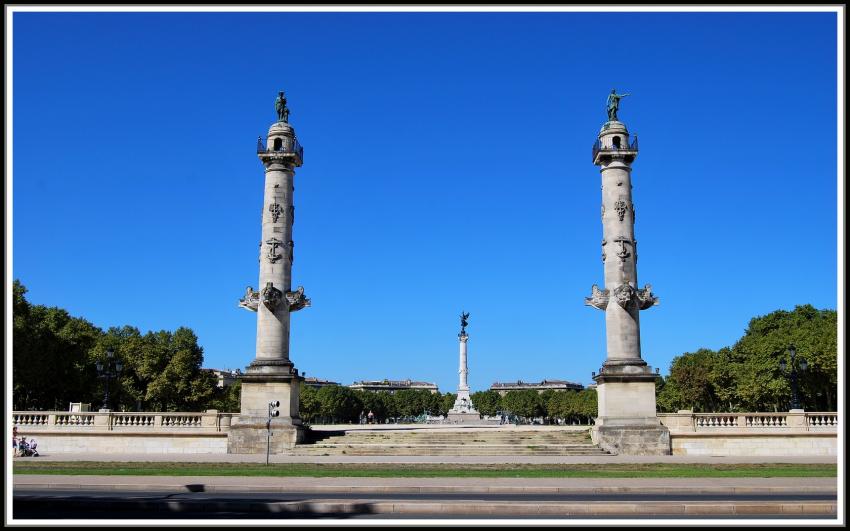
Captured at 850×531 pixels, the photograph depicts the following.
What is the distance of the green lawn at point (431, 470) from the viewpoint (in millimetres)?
24484

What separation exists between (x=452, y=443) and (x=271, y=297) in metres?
12.0

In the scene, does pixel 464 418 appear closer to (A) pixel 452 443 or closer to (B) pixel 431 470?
(A) pixel 452 443

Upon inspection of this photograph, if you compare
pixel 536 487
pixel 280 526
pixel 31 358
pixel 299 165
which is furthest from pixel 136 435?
pixel 280 526

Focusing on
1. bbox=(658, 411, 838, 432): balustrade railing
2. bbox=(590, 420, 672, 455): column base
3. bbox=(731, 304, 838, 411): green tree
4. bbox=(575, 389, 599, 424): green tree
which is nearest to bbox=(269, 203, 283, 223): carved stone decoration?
bbox=(590, 420, 672, 455): column base

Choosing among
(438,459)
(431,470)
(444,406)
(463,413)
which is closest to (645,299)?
(438,459)

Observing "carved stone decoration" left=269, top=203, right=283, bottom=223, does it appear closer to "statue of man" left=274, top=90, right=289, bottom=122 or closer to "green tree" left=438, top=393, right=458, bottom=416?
"statue of man" left=274, top=90, right=289, bottom=122

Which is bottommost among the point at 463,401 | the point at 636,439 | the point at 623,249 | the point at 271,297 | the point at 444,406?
the point at 444,406

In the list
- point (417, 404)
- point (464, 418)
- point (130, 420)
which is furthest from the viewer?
point (417, 404)

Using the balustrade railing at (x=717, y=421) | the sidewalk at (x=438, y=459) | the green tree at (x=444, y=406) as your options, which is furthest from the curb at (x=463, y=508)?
the green tree at (x=444, y=406)

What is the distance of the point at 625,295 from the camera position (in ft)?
124

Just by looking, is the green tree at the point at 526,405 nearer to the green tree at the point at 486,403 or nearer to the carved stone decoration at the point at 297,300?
the green tree at the point at 486,403

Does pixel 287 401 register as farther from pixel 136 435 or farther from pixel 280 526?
pixel 280 526

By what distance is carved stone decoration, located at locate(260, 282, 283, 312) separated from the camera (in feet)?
129

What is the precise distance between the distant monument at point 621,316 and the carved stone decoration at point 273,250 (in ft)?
54.1
